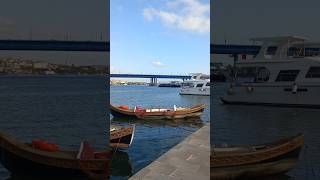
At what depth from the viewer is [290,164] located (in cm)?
632

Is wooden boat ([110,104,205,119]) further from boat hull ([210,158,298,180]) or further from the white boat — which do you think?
the white boat

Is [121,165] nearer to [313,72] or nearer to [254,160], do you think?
[254,160]

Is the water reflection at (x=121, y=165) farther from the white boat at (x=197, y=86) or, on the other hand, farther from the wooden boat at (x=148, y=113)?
the white boat at (x=197, y=86)

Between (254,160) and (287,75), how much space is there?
15.3 meters

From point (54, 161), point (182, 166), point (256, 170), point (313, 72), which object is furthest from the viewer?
point (313, 72)

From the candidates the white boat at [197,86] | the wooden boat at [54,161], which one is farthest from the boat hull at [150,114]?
the white boat at [197,86]

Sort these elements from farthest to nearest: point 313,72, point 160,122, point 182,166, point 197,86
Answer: point 197,86
point 313,72
point 160,122
point 182,166

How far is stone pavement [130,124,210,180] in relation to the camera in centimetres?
505

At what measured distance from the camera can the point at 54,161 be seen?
6523mm

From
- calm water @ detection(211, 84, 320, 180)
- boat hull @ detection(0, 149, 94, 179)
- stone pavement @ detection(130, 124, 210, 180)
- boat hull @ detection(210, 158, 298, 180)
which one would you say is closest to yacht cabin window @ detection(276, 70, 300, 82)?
calm water @ detection(211, 84, 320, 180)

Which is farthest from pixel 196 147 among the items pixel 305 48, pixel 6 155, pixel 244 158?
pixel 305 48

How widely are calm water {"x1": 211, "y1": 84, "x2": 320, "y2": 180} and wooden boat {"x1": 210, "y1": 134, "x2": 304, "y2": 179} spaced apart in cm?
81

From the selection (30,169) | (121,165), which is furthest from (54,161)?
(121,165)

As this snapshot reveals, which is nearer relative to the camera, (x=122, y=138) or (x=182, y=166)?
(x=182, y=166)
